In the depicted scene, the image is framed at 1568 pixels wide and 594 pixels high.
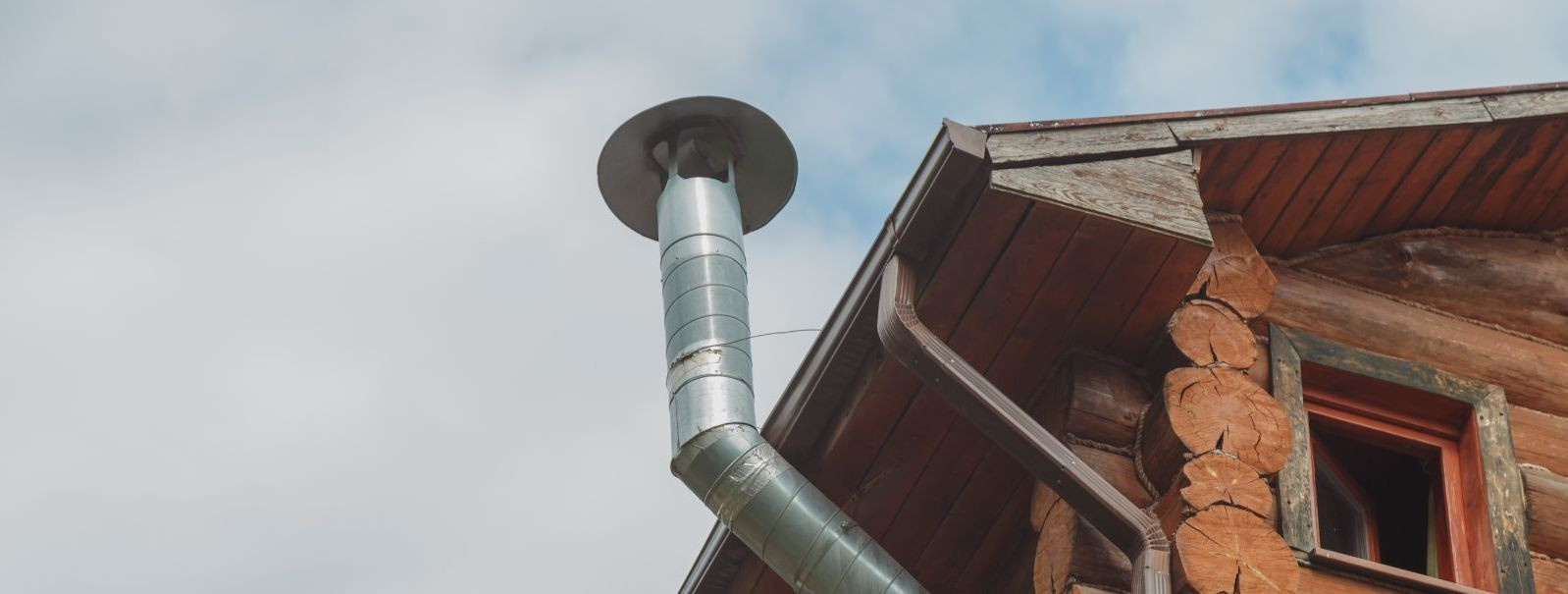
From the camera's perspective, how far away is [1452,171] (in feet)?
26.5

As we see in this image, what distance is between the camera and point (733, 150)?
903 centimetres

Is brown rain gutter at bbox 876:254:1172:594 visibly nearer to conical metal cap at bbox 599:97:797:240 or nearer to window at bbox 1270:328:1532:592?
window at bbox 1270:328:1532:592

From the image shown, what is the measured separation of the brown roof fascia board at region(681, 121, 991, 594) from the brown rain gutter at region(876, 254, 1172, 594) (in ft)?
0.54

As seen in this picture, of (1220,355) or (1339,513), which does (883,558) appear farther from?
(1339,513)

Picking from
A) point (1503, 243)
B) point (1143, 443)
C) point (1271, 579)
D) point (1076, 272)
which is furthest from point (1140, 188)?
point (1503, 243)

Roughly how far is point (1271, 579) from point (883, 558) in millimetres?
1354

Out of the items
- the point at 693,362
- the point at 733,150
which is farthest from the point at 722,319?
the point at 733,150

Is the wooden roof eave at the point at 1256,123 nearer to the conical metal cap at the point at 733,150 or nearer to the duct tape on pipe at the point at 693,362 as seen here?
the duct tape on pipe at the point at 693,362

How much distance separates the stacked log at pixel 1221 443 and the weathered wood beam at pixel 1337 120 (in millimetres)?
400

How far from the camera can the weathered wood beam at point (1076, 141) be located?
6879 millimetres

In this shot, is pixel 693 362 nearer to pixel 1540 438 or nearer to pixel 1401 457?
pixel 1401 457

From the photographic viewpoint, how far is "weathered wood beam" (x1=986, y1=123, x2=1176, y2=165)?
271 inches

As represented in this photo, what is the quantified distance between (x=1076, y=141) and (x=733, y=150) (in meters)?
2.30

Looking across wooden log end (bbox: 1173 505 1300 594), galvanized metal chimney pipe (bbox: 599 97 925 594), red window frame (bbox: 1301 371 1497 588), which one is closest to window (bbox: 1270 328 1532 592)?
red window frame (bbox: 1301 371 1497 588)
